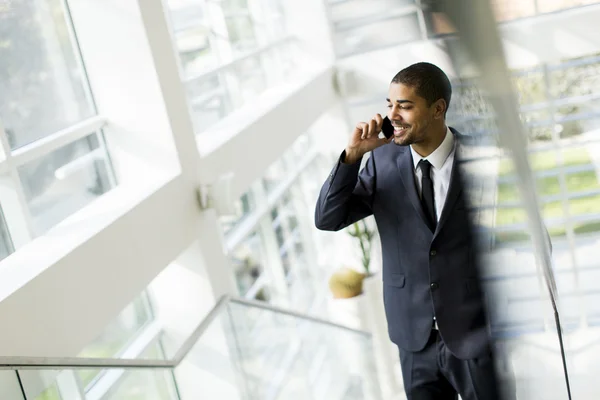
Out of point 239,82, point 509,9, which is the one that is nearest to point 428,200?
point 509,9

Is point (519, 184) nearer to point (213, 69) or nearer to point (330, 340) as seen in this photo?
point (330, 340)

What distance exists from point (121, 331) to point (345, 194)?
76.2 inches

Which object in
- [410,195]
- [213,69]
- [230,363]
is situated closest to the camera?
[410,195]

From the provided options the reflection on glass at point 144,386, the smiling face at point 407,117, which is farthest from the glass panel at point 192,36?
the smiling face at point 407,117

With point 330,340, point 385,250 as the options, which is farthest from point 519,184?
point 330,340

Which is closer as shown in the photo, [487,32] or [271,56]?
[487,32]

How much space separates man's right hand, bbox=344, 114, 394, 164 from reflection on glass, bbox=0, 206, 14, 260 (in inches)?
54.8

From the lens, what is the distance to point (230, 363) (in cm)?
284

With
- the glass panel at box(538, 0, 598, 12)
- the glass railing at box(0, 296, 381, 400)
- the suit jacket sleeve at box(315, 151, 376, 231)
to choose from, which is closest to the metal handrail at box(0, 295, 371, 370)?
the glass railing at box(0, 296, 381, 400)

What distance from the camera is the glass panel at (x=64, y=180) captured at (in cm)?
271

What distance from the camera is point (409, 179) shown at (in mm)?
1584

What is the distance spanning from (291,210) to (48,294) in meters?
4.57

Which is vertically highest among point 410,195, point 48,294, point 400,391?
point 410,195

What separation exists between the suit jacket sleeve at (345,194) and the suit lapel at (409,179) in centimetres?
13
